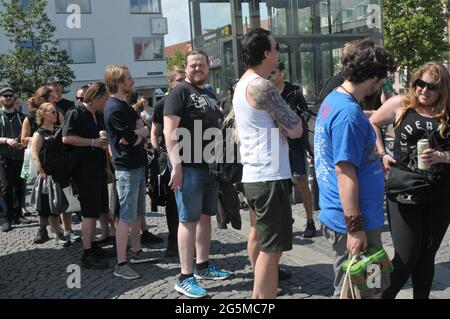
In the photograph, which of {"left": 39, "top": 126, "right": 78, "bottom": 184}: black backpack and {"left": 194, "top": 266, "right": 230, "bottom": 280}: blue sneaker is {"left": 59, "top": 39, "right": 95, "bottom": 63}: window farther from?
{"left": 194, "top": 266, "right": 230, "bottom": 280}: blue sneaker

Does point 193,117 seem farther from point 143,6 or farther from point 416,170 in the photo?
point 143,6

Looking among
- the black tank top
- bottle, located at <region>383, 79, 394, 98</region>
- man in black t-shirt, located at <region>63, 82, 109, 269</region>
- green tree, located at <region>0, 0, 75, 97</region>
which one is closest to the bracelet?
the black tank top

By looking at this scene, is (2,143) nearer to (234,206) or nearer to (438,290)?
(234,206)

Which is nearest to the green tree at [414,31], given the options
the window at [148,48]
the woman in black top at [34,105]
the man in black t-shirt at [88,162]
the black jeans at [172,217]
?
the window at [148,48]

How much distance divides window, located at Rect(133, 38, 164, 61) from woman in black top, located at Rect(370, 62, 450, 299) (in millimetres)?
Answer: 36171

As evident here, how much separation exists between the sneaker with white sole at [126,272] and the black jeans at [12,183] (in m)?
3.22

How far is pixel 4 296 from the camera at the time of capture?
447cm

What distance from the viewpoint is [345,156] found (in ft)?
8.50

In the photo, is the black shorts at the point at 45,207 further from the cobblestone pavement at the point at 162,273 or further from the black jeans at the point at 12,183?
the black jeans at the point at 12,183

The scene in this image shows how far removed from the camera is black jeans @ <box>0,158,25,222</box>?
724cm

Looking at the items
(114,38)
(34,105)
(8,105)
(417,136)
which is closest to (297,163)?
(417,136)

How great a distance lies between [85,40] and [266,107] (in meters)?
36.0

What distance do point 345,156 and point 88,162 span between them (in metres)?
3.20

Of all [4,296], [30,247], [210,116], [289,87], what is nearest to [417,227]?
[210,116]
